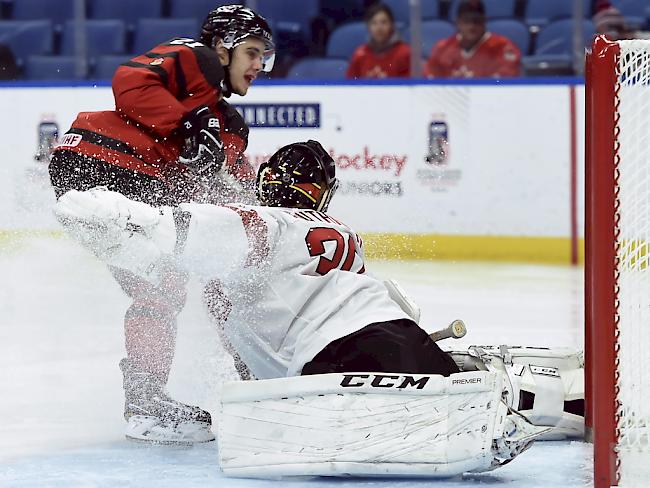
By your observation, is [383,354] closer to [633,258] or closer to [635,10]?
[633,258]

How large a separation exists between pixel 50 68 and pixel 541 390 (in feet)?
16.0

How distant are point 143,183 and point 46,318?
5.59 ft

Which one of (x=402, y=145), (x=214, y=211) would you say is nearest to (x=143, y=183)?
(x=214, y=211)

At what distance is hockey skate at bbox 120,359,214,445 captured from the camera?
9.89ft

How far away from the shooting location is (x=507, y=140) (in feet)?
22.1

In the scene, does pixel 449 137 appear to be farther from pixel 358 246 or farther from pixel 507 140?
pixel 358 246

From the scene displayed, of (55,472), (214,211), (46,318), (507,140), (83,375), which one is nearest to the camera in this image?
(214,211)

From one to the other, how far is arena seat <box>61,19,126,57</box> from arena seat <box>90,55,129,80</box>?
0.04 metres

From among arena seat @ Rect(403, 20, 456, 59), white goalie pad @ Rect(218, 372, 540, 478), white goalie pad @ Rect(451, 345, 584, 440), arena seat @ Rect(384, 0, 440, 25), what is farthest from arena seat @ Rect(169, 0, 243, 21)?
white goalie pad @ Rect(218, 372, 540, 478)

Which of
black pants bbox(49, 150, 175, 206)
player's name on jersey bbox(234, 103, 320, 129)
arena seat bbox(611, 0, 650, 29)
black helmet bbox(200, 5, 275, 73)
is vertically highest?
black helmet bbox(200, 5, 275, 73)

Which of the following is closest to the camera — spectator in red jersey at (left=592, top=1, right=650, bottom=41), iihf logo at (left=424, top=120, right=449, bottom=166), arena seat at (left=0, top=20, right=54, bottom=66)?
spectator in red jersey at (left=592, top=1, right=650, bottom=41)

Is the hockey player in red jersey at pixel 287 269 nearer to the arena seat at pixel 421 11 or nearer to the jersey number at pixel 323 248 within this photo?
the jersey number at pixel 323 248

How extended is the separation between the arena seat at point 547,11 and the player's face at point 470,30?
0.88ft

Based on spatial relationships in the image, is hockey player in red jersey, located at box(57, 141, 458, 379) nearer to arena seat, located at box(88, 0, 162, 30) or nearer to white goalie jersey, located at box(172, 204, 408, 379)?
white goalie jersey, located at box(172, 204, 408, 379)
